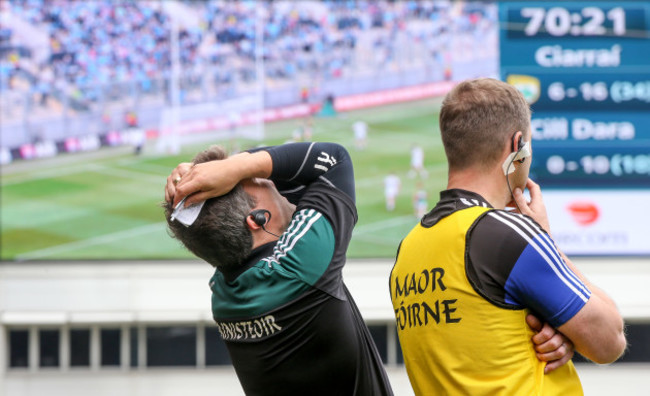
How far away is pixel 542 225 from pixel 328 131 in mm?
16224

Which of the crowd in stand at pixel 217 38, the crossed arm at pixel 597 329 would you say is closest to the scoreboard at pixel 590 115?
the crowd in stand at pixel 217 38

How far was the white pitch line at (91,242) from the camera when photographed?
61.5ft

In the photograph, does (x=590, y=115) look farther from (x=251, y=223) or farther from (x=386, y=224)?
(x=251, y=223)

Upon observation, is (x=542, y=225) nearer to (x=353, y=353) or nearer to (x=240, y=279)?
(x=353, y=353)

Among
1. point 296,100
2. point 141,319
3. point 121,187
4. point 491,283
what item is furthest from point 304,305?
point 141,319

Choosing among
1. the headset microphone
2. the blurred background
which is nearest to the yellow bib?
the headset microphone

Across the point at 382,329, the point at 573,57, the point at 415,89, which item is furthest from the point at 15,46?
the point at 573,57

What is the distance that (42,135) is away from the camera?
18.8 meters

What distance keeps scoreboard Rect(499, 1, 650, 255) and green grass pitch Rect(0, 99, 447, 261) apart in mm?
2178

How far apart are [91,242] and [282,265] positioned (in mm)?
16931

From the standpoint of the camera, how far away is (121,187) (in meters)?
19.0

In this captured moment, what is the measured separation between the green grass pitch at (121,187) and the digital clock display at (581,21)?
8.30 feet

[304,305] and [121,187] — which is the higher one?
[304,305]

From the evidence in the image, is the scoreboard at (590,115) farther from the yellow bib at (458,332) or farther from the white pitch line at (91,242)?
the yellow bib at (458,332)
